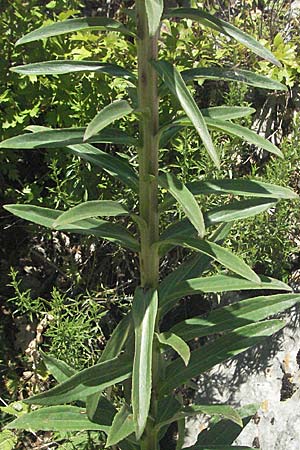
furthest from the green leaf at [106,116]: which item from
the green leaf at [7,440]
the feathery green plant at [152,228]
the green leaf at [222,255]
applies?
the green leaf at [7,440]

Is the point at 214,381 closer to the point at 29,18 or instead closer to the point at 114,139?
the point at 114,139

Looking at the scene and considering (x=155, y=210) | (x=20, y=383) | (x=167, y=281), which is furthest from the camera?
(x=20, y=383)

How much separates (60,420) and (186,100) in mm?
1055

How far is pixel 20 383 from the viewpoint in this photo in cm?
306

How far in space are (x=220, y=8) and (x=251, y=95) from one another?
518mm

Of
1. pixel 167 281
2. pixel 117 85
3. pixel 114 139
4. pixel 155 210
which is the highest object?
pixel 117 85

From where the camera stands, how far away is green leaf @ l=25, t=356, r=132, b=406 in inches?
66.5

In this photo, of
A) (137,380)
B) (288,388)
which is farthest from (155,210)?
(288,388)

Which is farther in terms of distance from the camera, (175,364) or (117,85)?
(117,85)

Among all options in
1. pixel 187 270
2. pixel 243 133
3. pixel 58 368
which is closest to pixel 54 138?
pixel 243 133

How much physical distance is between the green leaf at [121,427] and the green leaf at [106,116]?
0.78 m

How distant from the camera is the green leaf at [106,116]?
1362 millimetres

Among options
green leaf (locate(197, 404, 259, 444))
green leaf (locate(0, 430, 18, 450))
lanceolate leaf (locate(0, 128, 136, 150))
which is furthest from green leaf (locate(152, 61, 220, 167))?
green leaf (locate(0, 430, 18, 450))

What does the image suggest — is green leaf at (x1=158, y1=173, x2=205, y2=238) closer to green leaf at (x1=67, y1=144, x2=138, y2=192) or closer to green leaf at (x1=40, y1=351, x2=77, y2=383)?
green leaf at (x1=67, y1=144, x2=138, y2=192)
